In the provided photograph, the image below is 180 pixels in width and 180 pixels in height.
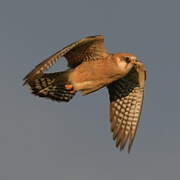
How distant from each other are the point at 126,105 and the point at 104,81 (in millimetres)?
2017

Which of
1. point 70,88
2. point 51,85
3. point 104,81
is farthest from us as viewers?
point 51,85

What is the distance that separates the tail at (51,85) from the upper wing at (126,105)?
4.75 ft

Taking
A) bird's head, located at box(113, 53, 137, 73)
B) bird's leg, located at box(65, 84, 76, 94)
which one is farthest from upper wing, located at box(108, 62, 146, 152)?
bird's leg, located at box(65, 84, 76, 94)

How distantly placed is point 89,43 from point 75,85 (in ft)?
4.01

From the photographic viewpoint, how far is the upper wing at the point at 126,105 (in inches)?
744

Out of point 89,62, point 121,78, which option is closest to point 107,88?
Answer: point 121,78

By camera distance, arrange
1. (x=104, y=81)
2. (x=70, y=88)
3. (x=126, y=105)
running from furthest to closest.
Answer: (x=126, y=105), (x=70, y=88), (x=104, y=81)

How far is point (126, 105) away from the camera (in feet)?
63.8

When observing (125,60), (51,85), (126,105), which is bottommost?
(126,105)

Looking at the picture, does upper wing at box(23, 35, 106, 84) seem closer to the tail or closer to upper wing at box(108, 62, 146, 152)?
the tail

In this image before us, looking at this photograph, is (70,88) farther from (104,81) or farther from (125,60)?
(125,60)

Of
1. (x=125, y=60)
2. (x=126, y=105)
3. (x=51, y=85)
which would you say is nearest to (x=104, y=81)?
(x=125, y=60)

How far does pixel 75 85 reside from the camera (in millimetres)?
18000

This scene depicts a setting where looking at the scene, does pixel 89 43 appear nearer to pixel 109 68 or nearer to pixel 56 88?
pixel 109 68
